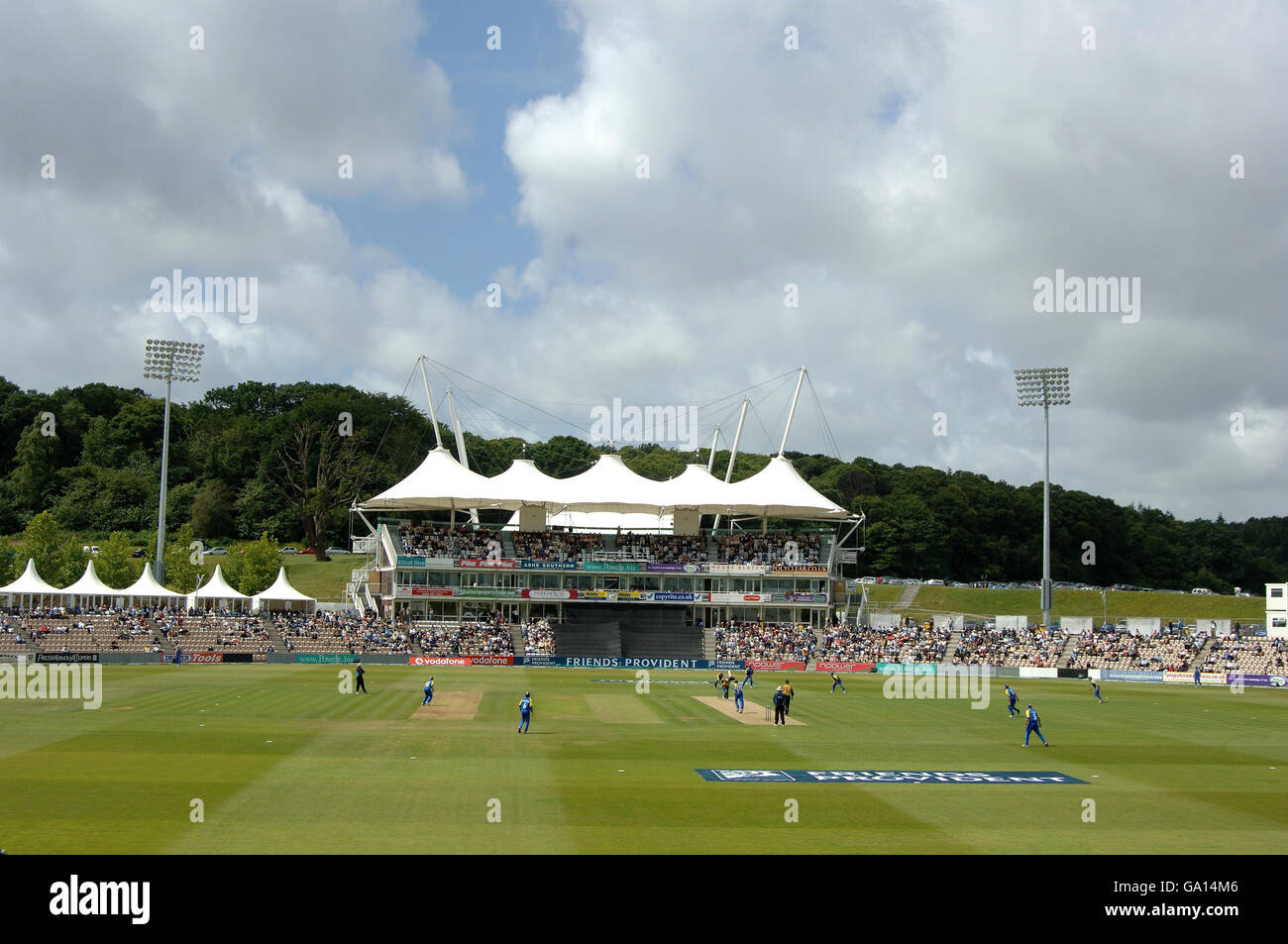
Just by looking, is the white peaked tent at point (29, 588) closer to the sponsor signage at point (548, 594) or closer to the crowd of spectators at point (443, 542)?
the crowd of spectators at point (443, 542)

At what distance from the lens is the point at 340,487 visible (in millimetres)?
121438

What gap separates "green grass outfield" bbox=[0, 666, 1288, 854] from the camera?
17188 millimetres

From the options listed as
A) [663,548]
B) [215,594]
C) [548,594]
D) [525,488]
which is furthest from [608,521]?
[215,594]

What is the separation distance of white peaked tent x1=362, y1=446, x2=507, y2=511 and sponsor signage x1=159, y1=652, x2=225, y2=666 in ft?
69.1

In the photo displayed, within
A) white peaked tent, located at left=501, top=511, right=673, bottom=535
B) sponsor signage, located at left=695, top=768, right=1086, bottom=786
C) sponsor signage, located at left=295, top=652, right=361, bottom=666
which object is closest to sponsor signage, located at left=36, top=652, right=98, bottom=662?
sponsor signage, located at left=295, top=652, right=361, bottom=666

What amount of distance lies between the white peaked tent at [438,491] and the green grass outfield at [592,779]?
130 feet

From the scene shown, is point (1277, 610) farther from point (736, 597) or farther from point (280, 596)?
point (280, 596)

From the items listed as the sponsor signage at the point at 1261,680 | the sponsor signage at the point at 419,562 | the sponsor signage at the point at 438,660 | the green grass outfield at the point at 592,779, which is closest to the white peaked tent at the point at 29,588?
the sponsor signage at the point at 419,562

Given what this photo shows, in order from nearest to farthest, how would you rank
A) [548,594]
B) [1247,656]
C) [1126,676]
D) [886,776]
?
[886,776] → [1126,676] → [1247,656] → [548,594]

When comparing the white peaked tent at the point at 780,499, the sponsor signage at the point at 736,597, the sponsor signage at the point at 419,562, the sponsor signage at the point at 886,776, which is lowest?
the sponsor signage at the point at 886,776

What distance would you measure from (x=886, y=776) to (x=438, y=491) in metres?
61.7

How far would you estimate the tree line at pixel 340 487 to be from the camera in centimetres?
12200

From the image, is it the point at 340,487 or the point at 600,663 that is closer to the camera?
the point at 600,663
